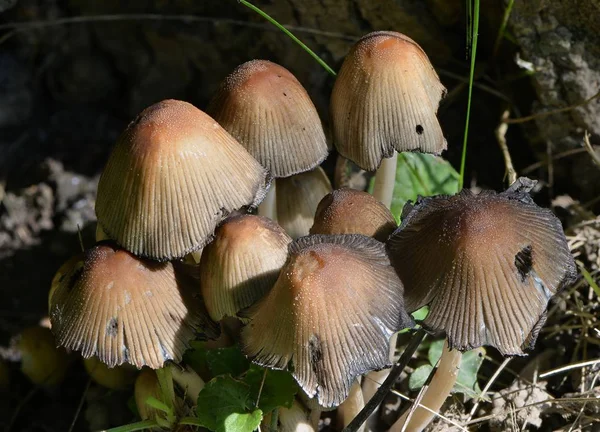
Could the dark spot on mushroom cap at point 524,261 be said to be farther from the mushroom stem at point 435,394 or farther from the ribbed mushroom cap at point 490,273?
the mushroom stem at point 435,394

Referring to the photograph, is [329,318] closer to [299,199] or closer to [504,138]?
[299,199]

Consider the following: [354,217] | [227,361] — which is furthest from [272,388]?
[354,217]

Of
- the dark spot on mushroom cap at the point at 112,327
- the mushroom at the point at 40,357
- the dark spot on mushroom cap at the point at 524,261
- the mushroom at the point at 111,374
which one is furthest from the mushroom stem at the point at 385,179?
the mushroom at the point at 40,357

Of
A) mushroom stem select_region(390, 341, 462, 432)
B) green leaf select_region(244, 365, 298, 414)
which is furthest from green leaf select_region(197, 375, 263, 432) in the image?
mushroom stem select_region(390, 341, 462, 432)

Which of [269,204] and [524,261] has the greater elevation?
[524,261]

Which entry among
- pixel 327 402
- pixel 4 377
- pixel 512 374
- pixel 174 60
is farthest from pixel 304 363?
pixel 174 60

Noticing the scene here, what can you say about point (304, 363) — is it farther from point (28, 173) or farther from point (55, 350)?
point (28, 173)
